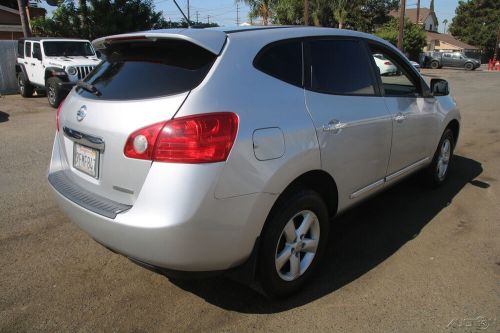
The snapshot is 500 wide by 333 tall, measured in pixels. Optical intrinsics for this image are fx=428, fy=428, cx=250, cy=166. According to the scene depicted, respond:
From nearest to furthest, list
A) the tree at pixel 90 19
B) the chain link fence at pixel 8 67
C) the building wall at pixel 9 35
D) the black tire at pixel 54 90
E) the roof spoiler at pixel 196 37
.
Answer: the roof spoiler at pixel 196 37 < the black tire at pixel 54 90 < the chain link fence at pixel 8 67 < the tree at pixel 90 19 < the building wall at pixel 9 35

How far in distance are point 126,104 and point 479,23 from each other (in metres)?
75.4

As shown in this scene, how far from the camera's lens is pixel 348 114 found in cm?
307

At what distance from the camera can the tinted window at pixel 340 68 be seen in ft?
9.85

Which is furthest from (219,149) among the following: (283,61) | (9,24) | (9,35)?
(9,24)

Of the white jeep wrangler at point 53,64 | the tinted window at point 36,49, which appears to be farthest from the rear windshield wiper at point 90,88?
the tinted window at point 36,49

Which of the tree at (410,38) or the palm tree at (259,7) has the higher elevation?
the palm tree at (259,7)

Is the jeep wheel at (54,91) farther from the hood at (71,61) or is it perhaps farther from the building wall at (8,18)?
the building wall at (8,18)

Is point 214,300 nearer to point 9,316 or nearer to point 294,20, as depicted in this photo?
point 9,316

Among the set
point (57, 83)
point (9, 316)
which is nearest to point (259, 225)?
point (9, 316)

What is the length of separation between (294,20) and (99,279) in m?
38.3

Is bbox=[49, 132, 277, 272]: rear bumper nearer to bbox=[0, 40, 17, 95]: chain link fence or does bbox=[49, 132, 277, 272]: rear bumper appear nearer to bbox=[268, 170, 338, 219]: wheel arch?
bbox=[268, 170, 338, 219]: wheel arch

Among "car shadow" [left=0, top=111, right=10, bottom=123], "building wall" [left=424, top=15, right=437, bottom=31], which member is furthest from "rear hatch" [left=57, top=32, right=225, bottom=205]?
"building wall" [left=424, top=15, right=437, bottom=31]

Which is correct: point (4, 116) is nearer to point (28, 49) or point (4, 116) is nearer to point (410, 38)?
point (28, 49)

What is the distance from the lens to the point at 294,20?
38.4m
